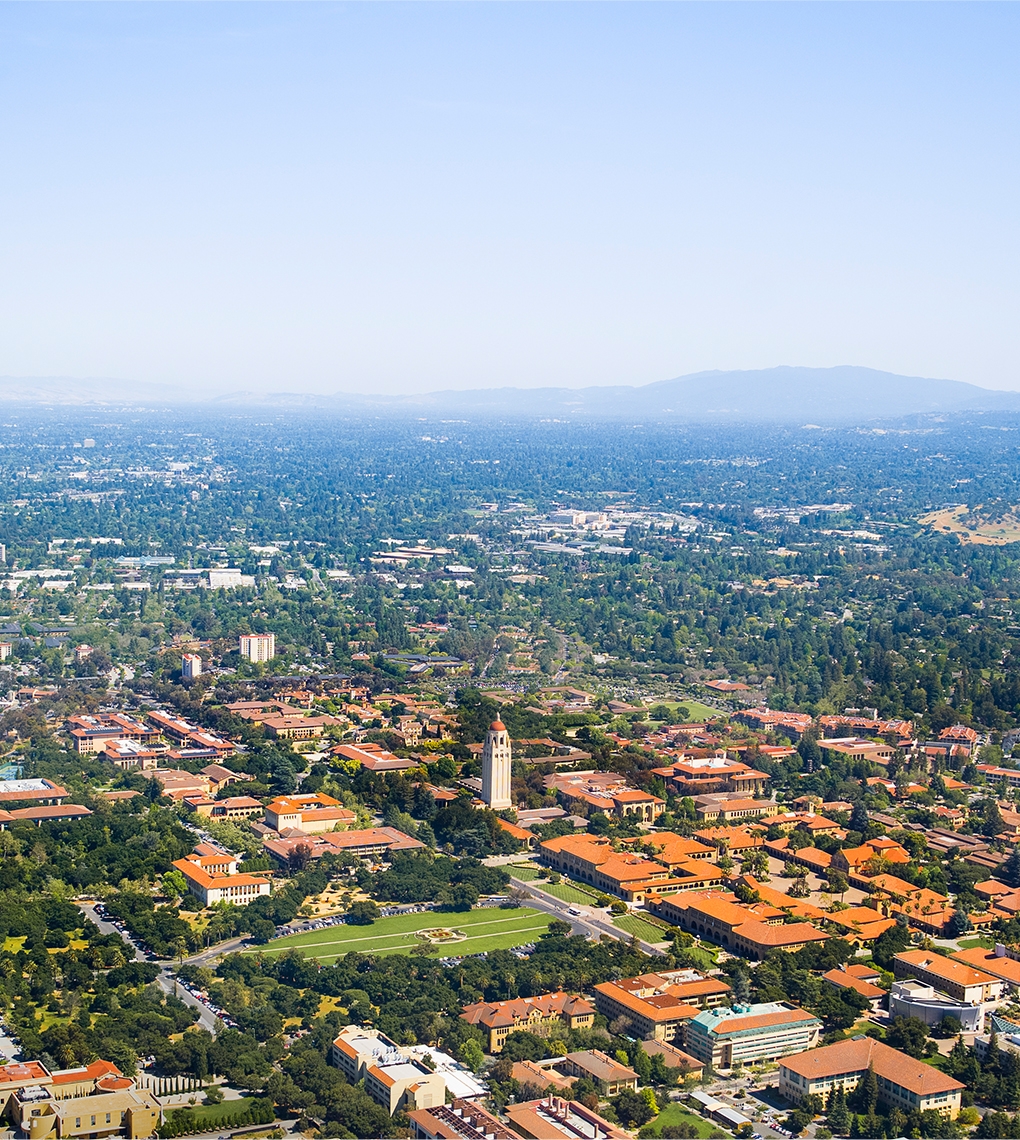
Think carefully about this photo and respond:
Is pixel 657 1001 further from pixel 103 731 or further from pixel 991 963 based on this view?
pixel 103 731

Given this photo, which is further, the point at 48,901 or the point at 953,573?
the point at 953,573

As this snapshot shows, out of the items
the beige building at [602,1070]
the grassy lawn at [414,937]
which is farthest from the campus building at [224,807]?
the beige building at [602,1070]

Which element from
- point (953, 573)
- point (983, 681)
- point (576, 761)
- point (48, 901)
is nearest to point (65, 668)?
point (576, 761)

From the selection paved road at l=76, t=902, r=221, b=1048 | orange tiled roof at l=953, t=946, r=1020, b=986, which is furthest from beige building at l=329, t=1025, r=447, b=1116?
orange tiled roof at l=953, t=946, r=1020, b=986

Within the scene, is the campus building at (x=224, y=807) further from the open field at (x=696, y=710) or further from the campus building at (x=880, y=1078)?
the campus building at (x=880, y=1078)

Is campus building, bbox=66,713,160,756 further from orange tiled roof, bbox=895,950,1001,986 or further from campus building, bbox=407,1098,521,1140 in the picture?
campus building, bbox=407,1098,521,1140

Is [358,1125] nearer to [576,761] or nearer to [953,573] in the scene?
[576,761]

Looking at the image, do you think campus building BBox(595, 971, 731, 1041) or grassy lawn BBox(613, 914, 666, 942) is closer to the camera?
campus building BBox(595, 971, 731, 1041)
